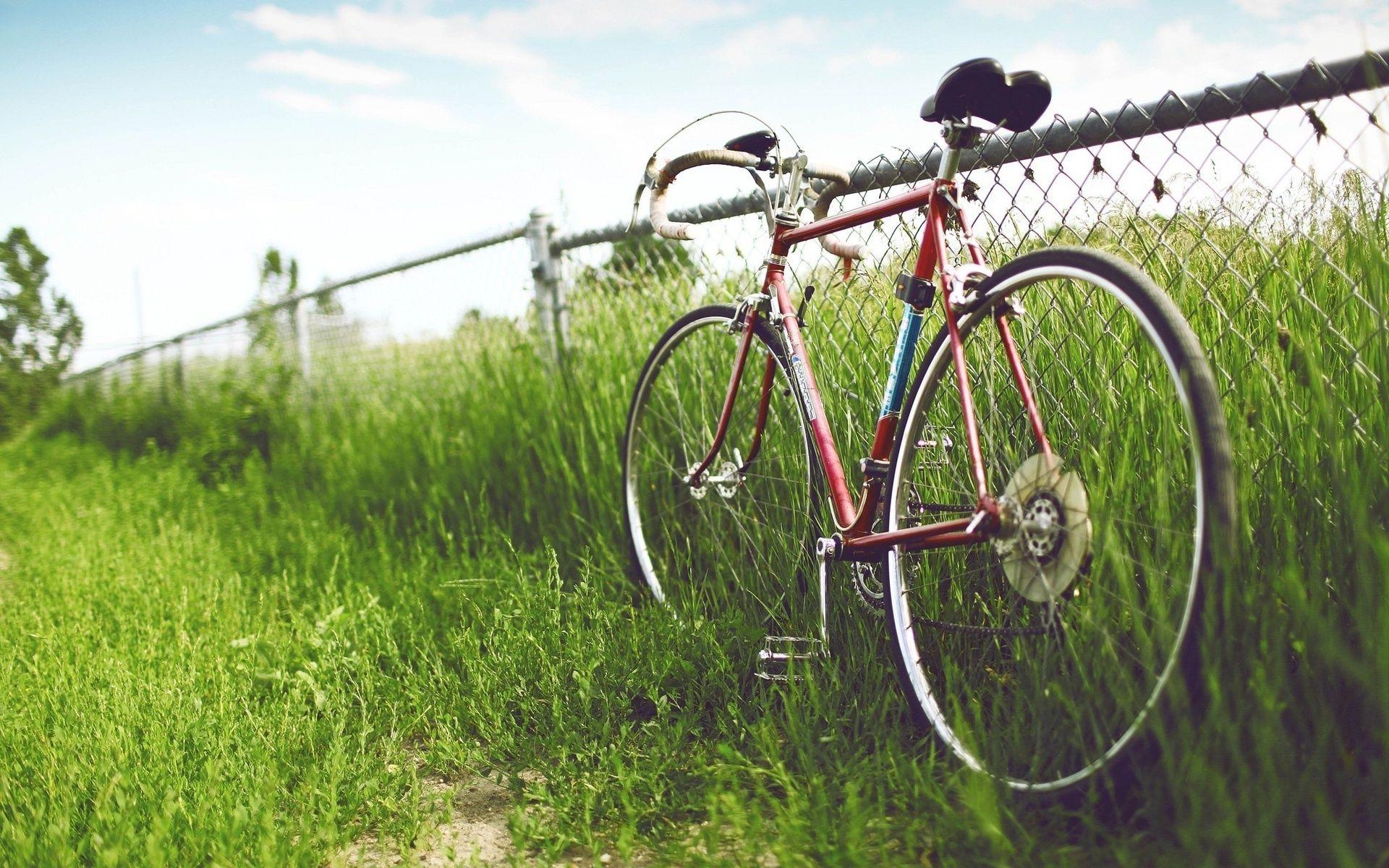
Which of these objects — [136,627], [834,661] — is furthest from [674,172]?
[136,627]

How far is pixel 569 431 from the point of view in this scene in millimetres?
3877

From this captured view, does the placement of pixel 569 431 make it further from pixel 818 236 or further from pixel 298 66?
pixel 298 66

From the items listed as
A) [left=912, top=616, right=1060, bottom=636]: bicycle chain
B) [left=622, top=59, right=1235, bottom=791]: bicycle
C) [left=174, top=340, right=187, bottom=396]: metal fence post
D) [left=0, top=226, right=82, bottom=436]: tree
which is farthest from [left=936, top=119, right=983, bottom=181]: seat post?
[left=0, top=226, right=82, bottom=436]: tree

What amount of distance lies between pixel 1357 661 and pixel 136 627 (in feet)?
11.7

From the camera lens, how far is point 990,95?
183 centimetres

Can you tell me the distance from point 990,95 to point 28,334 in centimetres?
1605

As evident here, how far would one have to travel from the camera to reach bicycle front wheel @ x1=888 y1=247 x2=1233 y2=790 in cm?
153

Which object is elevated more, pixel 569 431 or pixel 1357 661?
pixel 569 431

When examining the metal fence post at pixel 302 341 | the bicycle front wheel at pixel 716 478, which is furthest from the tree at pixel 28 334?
the bicycle front wheel at pixel 716 478

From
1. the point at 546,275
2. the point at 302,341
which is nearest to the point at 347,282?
the point at 302,341

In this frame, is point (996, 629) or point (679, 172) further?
point (679, 172)

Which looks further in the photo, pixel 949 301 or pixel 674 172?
pixel 674 172

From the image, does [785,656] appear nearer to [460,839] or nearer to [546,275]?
[460,839]

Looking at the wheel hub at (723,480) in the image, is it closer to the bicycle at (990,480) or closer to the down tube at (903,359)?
the bicycle at (990,480)
